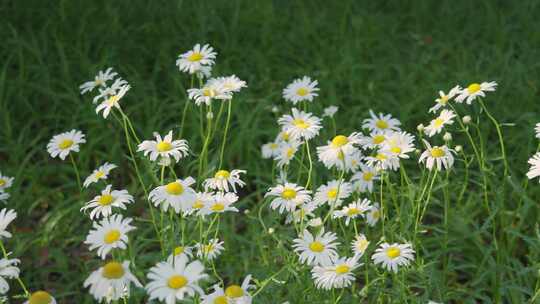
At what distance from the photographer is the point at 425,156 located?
1.85 m

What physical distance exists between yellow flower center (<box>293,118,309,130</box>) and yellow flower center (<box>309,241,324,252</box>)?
0.36m

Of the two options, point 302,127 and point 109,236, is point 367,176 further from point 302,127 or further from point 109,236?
point 109,236

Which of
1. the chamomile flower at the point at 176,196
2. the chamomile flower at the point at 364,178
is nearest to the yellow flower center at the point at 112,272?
the chamomile flower at the point at 176,196

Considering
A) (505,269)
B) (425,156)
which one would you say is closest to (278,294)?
(425,156)

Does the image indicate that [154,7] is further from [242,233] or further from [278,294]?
[278,294]

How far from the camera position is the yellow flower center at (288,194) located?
5.99 feet

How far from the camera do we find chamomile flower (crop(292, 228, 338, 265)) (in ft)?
5.52

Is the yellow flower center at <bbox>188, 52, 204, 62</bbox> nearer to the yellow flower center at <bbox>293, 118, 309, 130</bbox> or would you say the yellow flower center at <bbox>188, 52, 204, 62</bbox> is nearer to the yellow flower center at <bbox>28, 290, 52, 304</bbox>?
the yellow flower center at <bbox>293, 118, 309, 130</bbox>

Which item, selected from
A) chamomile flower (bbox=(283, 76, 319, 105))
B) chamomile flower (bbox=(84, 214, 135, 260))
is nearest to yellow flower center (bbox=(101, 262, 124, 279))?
chamomile flower (bbox=(84, 214, 135, 260))

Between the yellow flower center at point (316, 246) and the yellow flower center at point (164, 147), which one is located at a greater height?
the yellow flower center at point (164, 147)

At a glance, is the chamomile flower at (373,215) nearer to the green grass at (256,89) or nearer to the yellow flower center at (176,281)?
the green grass at (256,89)

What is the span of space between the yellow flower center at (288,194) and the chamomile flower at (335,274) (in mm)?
233

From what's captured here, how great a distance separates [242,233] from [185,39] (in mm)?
1256

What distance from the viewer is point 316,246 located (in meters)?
1.71
